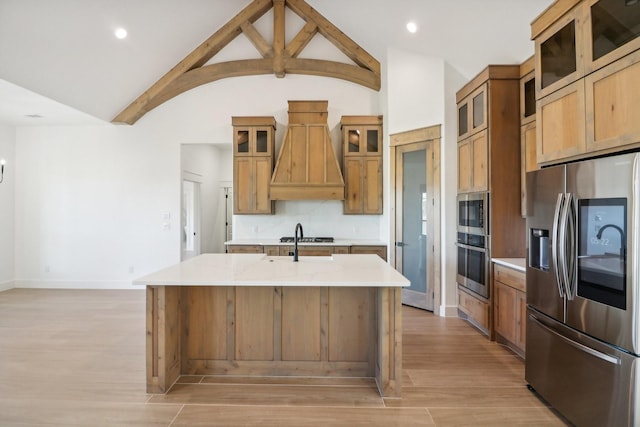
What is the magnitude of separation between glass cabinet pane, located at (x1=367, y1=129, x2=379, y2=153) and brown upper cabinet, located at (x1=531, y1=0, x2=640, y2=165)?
118 inches

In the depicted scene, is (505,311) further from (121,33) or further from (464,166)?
(121,33)

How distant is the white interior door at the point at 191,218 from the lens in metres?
7.09

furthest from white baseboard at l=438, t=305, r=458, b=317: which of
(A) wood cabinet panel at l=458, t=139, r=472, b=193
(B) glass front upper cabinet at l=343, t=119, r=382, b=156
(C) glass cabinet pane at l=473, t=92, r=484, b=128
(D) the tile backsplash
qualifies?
(B) glass front upper cabinet at l=343, t=119, r=382, b=156

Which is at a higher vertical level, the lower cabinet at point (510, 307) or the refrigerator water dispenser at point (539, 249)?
the refrigerator water dispenser at point (539, 249)

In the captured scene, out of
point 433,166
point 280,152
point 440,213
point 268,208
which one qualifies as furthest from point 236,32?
point 440,213

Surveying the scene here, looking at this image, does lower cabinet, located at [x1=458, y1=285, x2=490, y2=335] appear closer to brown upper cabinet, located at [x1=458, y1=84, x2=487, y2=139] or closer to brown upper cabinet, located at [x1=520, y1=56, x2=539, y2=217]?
brown upper cabinet, located at [x1=520, y1=56, x2=539, y2=217]

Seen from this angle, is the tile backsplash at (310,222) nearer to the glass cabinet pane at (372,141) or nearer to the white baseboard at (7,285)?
the glass cabinet pane at (372,141)

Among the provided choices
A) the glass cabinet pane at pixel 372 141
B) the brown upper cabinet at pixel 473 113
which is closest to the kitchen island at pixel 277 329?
the brown upper cabinet at pixel 473 113

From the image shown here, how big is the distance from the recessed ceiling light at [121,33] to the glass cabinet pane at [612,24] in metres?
4.96

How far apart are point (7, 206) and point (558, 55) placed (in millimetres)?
7843

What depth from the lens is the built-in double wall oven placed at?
360 cm

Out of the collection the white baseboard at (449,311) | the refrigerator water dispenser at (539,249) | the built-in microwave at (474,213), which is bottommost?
the white baseboard at (449,311)

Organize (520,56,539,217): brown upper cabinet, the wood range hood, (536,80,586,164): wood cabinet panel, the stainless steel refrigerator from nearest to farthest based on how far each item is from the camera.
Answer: the stainless steel refrigerator → (536,80,586,164): wood cabinet panel → (520,56,539,217): brown upper cabinet → the wood range hood

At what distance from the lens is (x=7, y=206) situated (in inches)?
231
